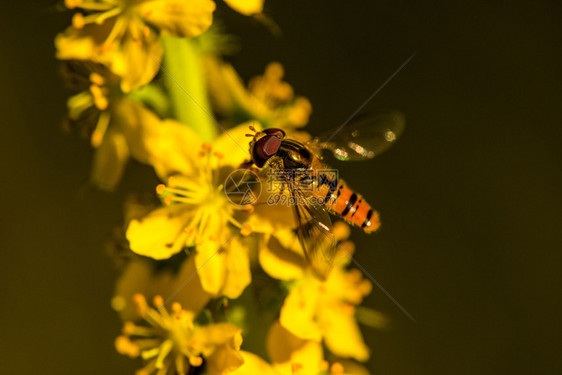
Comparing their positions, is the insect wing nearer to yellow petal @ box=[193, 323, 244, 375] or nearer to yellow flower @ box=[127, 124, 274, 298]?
yellow flower @ box=[127, 124, 274, 298]

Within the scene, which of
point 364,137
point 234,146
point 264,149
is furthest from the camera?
point 364,137

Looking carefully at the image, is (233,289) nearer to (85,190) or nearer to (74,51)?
(85,190)

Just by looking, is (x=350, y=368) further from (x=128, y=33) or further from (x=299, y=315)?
(x=128, y=33)

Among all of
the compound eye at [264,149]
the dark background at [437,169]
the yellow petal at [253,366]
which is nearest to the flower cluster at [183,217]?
the yellow petal at [253,366]

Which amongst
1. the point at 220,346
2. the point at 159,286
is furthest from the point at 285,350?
the point at 159,286

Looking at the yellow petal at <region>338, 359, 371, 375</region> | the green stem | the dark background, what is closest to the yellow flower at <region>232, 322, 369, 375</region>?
the yellow petal at <region>338, 359, 371, 375</region>
